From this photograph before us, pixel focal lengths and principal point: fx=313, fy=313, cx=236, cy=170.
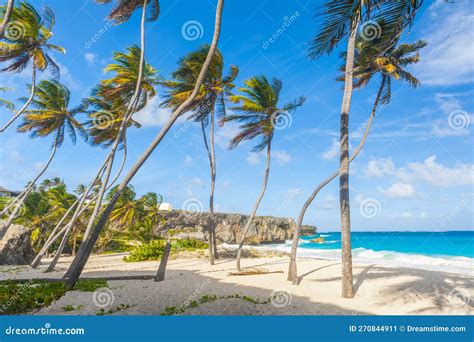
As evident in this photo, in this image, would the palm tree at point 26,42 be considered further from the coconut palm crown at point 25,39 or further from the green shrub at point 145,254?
the green shrub at point 145,254

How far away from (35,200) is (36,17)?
21.1 m

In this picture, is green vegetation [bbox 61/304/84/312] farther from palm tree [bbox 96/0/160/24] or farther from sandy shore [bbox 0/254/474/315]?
palm tree [bbox 96/0/160/24]

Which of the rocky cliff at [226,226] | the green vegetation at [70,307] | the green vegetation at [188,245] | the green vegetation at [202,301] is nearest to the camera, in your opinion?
the green vegetation at [70,307]

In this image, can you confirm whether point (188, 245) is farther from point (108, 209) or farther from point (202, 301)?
point (202, 301)

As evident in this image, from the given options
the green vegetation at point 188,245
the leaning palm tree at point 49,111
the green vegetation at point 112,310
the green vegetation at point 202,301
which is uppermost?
the leaning palm tree at point 49,111

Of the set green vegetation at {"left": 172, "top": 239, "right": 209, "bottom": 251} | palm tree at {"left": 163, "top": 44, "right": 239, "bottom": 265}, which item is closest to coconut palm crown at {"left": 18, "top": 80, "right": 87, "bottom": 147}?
palm tree at {"left": 163, "top": 44, "right": 239, "bottom": 265}

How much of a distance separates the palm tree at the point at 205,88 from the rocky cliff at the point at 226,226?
21626 mm

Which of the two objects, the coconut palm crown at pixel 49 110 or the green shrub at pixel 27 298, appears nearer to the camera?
the green shrub at pixel 27 298

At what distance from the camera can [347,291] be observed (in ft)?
30.6

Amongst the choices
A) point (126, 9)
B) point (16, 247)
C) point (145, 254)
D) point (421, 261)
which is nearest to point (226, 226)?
point (145, 254)

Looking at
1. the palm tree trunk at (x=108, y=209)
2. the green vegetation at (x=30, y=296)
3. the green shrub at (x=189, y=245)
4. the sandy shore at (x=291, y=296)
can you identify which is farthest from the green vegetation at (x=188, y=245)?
the green vegetation at (x=30, y=296)

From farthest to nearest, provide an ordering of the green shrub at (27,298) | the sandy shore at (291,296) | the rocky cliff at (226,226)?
the rocky cliff at (226,226)
the sandy shore at (291,296)
the green shrub at (27,298)

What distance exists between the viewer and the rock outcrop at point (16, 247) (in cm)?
1774

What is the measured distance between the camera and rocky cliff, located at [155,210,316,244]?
44.8 m
